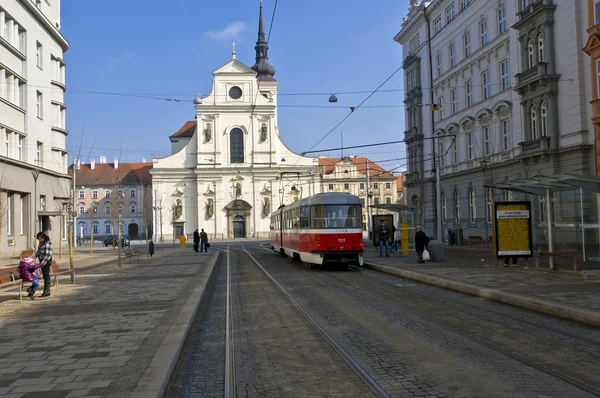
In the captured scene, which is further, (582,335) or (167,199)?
(167,199)

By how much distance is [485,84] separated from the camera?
39.1 m

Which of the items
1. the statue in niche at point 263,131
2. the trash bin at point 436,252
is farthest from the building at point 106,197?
the trash bin at point 436,252

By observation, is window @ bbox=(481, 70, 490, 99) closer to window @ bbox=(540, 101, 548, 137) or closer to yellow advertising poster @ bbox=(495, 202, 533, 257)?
window @ bbox=(540, 101, 548, 137)

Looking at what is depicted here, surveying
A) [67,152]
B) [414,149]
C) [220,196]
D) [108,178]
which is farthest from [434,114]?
[108,178]

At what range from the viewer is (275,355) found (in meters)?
7.94

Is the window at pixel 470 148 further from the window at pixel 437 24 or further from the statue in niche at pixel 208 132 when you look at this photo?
the statue in niche at pixel 208 132

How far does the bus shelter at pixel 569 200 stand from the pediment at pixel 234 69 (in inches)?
2469

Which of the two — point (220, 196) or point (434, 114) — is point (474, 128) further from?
point (220, 196)

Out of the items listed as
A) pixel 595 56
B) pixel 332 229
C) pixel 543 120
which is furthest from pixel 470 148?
pixel 332 229

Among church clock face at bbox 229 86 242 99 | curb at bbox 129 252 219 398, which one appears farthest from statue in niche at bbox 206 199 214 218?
curb at bbox 129 252 219 398

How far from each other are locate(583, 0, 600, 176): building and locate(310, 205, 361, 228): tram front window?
12.0 metres

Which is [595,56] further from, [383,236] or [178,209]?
[178,209]

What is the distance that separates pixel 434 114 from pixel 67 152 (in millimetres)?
28976

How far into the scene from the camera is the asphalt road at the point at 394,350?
623cm
